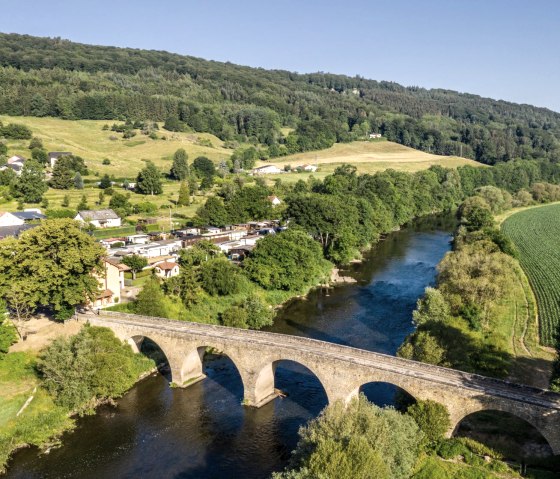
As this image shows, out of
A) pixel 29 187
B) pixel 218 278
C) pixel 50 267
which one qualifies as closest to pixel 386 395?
pixel 218 278

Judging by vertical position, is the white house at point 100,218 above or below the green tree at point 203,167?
below

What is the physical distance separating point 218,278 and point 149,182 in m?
59.7

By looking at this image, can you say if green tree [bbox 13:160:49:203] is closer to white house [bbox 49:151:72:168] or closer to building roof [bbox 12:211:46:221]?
building roof [bbox 12:211:46:221]

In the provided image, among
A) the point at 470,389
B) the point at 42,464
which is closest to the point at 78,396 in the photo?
the point at 42,464

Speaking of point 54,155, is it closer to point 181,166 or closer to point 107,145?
point 181,166

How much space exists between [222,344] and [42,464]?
15677 millimetres

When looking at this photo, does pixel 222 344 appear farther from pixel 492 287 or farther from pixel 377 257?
pixel 377 257

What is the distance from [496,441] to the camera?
34.1 meters

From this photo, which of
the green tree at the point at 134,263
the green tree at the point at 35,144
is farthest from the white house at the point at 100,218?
the green tree at the point at 35,144

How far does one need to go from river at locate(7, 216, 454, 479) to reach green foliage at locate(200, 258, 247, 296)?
795cm

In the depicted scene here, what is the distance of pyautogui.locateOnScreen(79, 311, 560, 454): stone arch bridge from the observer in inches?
1243

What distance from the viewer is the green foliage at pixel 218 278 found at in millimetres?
61344

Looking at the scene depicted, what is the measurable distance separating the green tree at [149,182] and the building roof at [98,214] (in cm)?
2044

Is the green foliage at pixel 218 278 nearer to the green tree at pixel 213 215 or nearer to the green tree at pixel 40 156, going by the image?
the green tree at pixel 213 215
